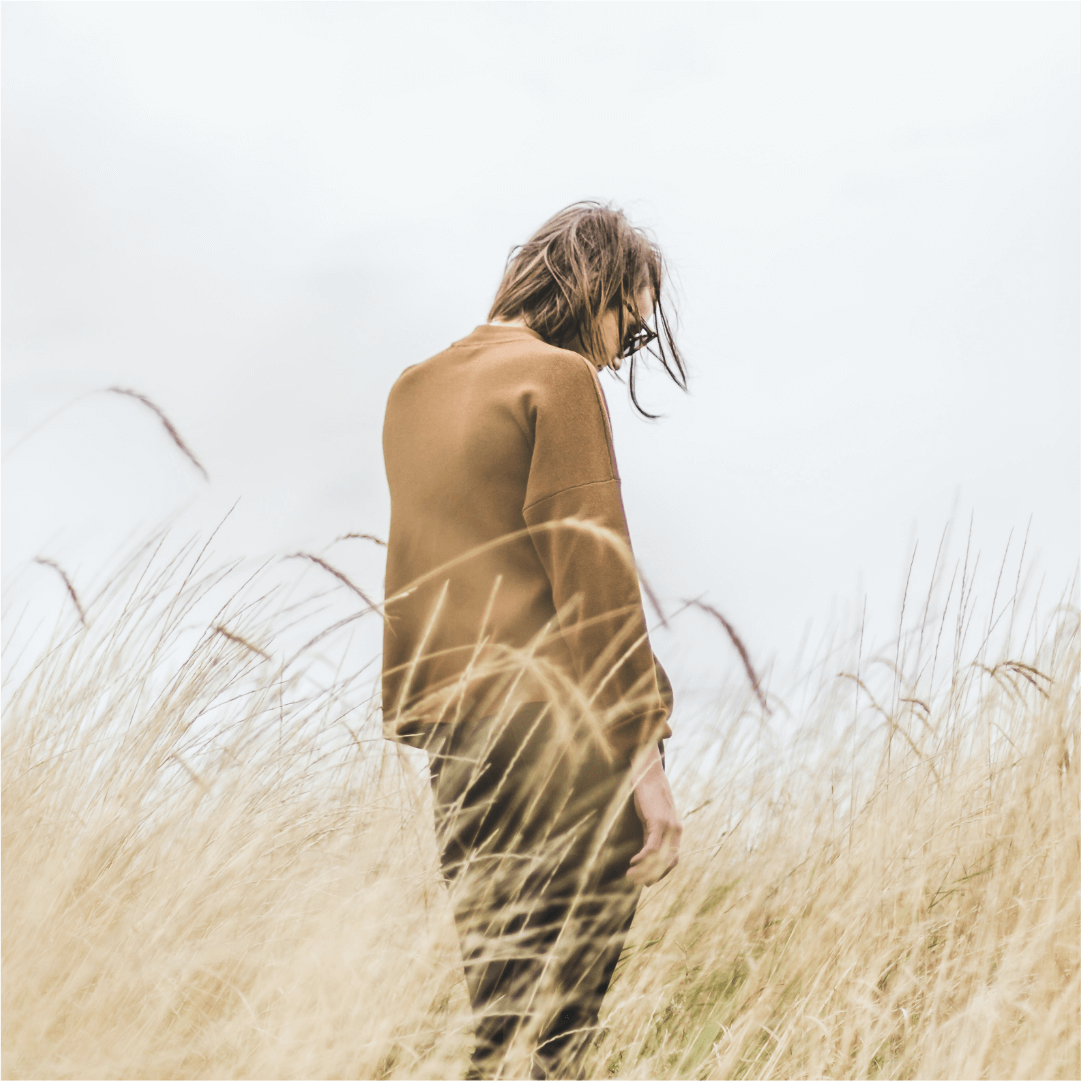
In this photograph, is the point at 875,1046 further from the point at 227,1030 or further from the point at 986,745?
the point at 227,1030

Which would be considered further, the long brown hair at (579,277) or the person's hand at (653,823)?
the long brown hair at (579,277)

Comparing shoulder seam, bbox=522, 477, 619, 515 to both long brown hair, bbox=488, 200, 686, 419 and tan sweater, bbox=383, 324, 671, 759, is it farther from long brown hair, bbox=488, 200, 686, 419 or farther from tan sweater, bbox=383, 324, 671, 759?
long brown hair, bbox=488, 200, 686, 419

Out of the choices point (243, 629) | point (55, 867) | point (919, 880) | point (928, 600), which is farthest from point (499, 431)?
point (928, 600)

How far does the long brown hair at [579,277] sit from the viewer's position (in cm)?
131

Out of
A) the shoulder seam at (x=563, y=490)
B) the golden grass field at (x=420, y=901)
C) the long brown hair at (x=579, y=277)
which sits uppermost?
the long brown hair at (x=579, y=277)

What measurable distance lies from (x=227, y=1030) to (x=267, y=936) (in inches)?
10.9

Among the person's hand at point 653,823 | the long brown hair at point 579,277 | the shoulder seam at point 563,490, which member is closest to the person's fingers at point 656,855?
the person's hand at point 653,823

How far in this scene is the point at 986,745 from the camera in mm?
1919

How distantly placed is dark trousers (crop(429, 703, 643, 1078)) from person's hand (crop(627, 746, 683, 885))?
0.07 feet

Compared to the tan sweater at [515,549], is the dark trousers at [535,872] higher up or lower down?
lower down

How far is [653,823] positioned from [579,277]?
663 mm

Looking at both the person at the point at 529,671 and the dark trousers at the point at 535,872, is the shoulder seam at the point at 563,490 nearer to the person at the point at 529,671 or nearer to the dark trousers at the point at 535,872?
the person at the point at 529,671

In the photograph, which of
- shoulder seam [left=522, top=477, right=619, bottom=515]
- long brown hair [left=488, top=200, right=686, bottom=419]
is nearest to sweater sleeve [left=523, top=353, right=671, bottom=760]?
shoulder seam [left=522, top=477, right=619, bottom=515]

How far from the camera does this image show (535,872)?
1.20m
